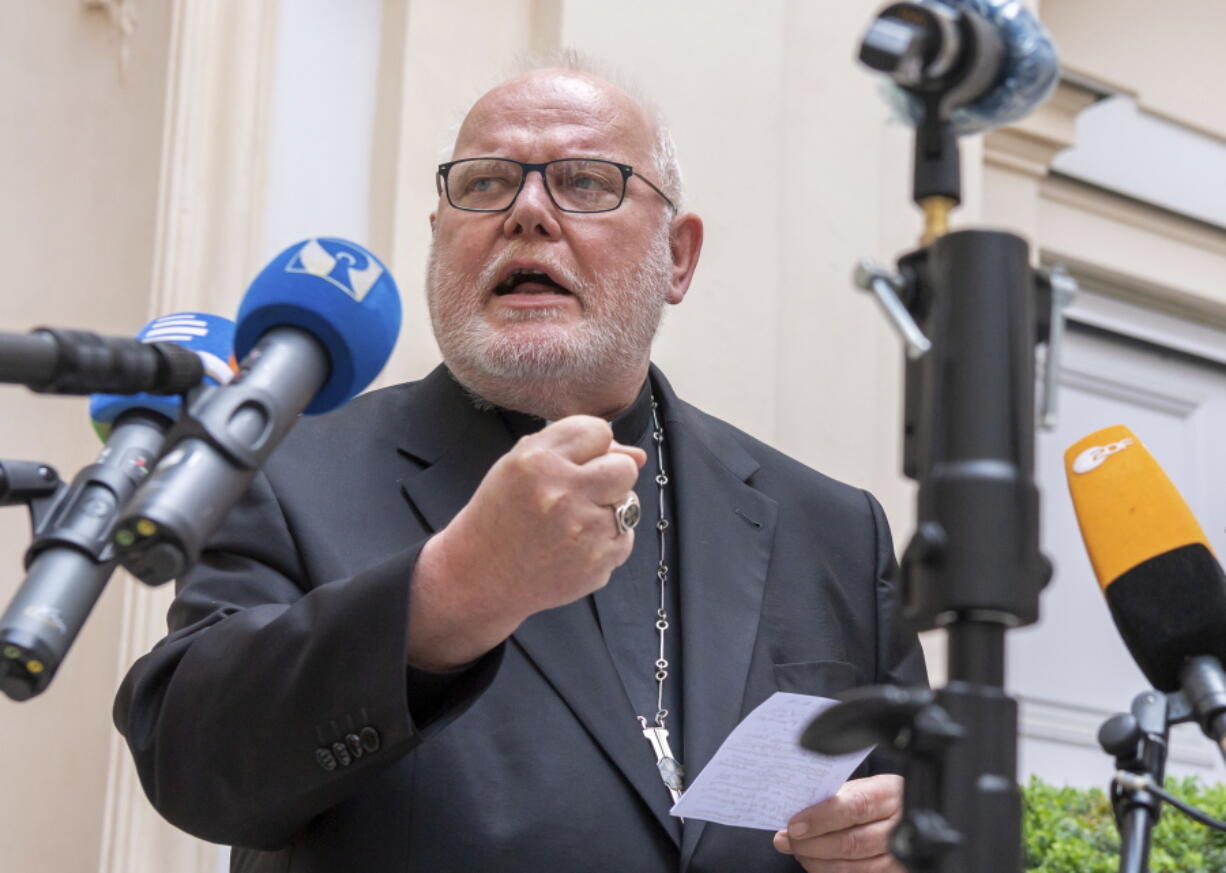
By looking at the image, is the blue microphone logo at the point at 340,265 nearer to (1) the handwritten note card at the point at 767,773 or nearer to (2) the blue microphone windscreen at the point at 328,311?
(2) the blue microphone windscreen at the point at 328,311

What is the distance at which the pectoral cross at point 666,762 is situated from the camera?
2586 millimetres

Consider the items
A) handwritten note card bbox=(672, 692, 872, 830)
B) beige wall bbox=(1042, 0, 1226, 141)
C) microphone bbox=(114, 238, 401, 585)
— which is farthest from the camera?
beige wall bbox=(1042, 0, 1226, 141)

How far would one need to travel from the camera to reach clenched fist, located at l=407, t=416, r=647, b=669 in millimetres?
1929

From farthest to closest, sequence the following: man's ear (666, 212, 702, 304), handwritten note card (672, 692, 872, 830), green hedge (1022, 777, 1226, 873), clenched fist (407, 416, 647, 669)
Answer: green hedge (1022, 777, 1226, 873) → man's ear (666, 212, 702, 304) → handwritten note card (672, 692, 872, 830) → clenched fist (407, 416, 647, 669)

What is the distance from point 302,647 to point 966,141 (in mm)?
3731

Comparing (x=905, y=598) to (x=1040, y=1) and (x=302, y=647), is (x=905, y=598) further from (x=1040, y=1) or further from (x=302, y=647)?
(x=1040, y=1)

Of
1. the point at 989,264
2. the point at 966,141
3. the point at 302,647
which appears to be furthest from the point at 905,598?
the point at 966,141

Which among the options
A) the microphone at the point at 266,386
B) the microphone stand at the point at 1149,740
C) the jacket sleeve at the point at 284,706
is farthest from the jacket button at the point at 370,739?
the microphone stand at the point at 1149,740

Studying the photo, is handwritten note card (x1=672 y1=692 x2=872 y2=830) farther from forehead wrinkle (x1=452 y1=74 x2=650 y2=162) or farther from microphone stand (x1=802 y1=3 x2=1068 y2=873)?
forehead wrinkle (x1=452 y1=74 x2=650 y2=162)

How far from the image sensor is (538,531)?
194 cm

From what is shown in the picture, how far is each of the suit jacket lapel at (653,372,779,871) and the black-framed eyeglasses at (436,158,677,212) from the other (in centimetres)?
40

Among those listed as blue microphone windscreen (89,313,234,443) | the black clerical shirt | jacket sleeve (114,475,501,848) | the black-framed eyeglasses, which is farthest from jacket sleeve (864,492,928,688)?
blue microphone windscreen (89,313,234,443)

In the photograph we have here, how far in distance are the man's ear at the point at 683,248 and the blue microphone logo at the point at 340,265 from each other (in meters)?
1.56

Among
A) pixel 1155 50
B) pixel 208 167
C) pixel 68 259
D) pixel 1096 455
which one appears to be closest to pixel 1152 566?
pixel 1096 455
